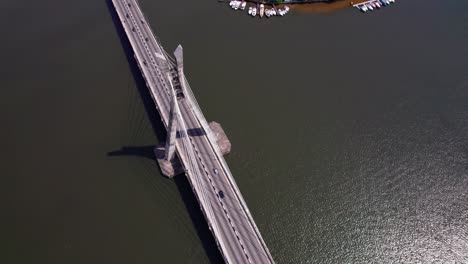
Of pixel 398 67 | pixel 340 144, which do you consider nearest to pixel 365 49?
pixel 398 67

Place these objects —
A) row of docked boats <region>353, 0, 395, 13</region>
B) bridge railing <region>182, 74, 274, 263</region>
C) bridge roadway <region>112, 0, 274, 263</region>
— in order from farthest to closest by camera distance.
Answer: row of docked boats <region>353, 0, 395, 13</region>
bridge railing <region>182, 74, 274, 263</region>
bridge roadway <region>112, 0, 274, 263</region>

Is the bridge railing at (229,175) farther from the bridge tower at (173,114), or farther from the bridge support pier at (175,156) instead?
the bridge tower at (173,114)

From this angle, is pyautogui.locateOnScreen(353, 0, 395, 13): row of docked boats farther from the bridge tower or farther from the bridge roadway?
the bridge tower

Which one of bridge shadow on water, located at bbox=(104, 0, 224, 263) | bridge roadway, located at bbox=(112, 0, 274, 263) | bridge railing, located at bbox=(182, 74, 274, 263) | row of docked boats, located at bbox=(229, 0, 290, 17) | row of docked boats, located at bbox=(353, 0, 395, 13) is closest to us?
bridge roadway, located at bbox=(112, 0, 274, 263)

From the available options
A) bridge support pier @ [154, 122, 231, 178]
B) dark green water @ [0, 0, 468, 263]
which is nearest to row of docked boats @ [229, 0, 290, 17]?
dark green water @ [0, 0, 468, 263]

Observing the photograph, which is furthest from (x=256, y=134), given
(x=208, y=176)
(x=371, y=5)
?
(x=371, y=5)

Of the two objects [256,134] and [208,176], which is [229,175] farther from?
[256,134]

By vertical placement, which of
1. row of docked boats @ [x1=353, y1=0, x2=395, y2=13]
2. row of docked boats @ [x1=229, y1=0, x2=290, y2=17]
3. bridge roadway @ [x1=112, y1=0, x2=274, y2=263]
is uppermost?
row of docked boats @ [x1=353, y1=0, x2=395, y2=13]
